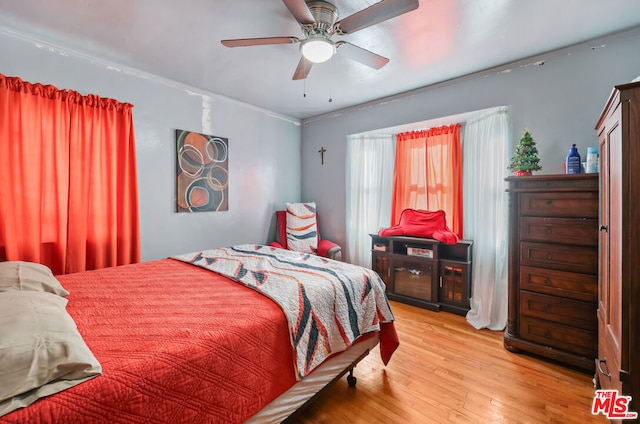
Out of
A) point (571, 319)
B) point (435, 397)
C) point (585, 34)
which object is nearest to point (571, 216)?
point (571, 319)

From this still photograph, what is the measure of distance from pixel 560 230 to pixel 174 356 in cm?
261

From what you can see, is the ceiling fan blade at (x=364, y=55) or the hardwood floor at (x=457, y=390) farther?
the ceiling fan blade at (x=364, y=55)

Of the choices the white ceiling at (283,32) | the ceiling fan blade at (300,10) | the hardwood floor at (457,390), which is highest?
the white ceiling at (283,32)

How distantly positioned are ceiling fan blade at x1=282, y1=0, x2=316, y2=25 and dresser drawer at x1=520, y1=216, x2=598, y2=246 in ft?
7.11

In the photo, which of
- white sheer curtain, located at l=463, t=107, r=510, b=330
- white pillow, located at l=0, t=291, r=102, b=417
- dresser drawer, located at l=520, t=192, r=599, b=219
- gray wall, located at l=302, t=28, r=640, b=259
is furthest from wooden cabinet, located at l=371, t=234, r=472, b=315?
white pillow, located at l=0, t=291, r=102, b=417

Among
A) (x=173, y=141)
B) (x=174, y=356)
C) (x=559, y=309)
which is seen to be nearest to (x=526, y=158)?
(x=559, y=309)

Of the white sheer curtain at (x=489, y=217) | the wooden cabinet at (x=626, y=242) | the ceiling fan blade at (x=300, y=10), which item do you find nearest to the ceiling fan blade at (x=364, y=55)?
the ceiling fan blade at (x=300, y=10)

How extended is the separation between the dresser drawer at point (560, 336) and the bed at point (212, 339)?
1.17 m

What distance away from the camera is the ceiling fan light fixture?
1.83 metres

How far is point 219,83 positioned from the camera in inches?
126

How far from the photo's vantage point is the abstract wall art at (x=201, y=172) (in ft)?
10.5

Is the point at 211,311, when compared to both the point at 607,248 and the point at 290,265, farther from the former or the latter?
the point at 607,248

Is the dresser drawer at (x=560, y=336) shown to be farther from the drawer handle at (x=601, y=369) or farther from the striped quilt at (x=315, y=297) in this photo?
the striped quilt at (x=315, y=297)

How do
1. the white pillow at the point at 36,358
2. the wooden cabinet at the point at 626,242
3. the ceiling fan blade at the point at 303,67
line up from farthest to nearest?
1. the ceiling fan blade at the point at 303,67
2. the wooden cabinet at the point at 626,242
3. the white pillow at the point at 36,358
